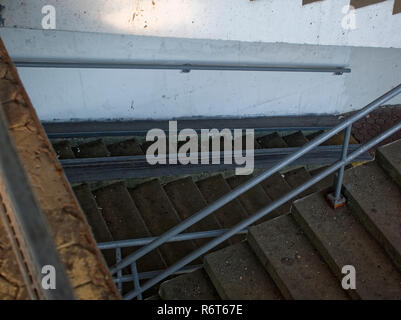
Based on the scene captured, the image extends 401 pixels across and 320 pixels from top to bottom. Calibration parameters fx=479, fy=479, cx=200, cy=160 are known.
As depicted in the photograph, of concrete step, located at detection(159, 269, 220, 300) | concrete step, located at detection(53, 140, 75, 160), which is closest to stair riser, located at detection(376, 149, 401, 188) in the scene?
concrete step, located at detection(159, 269, 220, 300)

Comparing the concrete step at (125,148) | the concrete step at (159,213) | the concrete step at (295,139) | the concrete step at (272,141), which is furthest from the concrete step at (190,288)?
the concrete step at (295,139)

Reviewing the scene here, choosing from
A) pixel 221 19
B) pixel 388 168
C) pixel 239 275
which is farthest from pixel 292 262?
pixel 221 19

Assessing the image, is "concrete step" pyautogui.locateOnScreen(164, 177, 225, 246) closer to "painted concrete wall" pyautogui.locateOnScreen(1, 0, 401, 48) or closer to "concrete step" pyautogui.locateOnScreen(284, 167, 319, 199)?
"concrete step" pyautogui.locateOnScreen(284, 167, 319, 199)

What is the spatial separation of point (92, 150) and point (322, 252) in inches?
97.1

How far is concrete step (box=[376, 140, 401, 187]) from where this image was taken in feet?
8.70

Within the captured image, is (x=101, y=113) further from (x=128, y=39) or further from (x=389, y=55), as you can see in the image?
(x=389, y=55)

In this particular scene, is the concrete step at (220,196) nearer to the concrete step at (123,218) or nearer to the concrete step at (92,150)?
the concrete step at (123,218)

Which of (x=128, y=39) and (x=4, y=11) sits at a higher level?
(x=128, y=39)

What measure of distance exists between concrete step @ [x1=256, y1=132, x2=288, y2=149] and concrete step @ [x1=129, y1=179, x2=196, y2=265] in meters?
1.27

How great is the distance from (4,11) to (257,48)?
247cm

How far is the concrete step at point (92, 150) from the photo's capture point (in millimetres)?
4246

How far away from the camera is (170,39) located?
14.0ft
